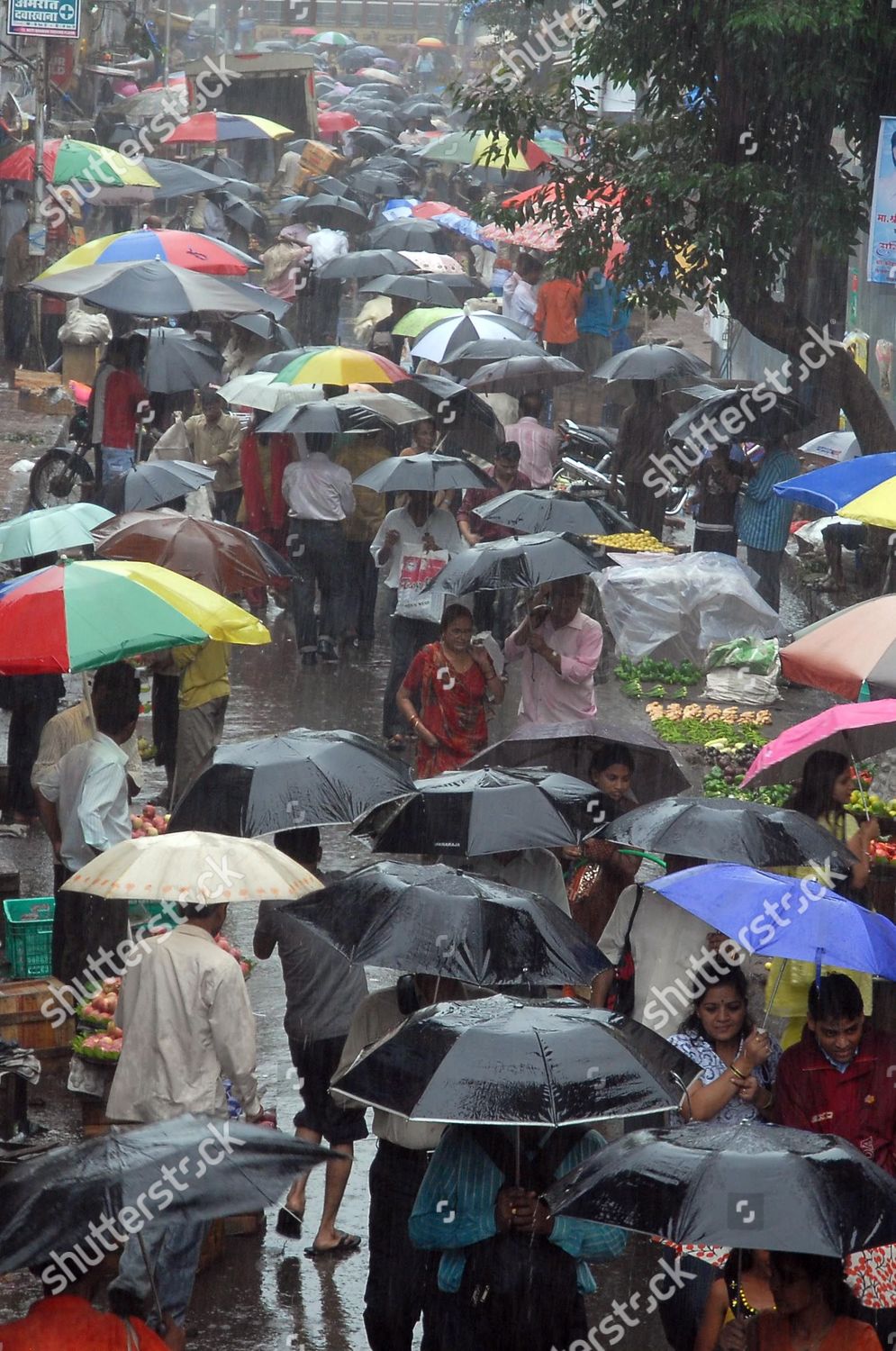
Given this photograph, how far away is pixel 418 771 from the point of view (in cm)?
973

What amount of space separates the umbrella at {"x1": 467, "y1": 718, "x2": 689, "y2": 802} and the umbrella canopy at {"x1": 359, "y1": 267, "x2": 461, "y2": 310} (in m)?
13.7

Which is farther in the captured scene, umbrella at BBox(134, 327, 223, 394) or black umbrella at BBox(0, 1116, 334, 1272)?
umbrella at BBox(134, 327, 223, 394)

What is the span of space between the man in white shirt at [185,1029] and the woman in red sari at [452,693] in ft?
11.5

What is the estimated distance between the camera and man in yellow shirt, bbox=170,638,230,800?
10.0m

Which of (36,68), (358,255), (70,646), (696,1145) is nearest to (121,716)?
(70,646)

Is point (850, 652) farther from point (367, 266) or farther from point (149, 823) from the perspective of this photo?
point (367, 266)

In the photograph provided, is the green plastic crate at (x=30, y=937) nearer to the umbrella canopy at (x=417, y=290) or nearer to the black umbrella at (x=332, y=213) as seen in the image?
the umbrella canopy at (x=417, y=290)

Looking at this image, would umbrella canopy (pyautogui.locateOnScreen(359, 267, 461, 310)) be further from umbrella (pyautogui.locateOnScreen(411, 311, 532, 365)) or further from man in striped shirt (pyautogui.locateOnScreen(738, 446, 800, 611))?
man in striped shirt (pyautogui.locateOnScreen(738, 446, 800, 611))

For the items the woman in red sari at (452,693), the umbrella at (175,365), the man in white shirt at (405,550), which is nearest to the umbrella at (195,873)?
the woman in red sari at (452,693)

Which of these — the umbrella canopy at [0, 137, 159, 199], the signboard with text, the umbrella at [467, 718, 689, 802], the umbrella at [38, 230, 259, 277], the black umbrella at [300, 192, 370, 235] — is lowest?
the umbrella at [467, 718, 689, 802]

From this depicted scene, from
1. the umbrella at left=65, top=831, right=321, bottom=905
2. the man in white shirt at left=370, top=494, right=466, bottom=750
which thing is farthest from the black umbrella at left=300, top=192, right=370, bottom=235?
the umbrella at left=65, top=831, right=321, bottom=905

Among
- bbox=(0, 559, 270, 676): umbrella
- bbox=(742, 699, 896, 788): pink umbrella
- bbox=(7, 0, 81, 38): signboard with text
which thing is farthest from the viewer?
bbox=(7, 0, 81, 38): signboard with text

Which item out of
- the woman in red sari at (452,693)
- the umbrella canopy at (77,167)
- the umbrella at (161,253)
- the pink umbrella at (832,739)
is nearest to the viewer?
the pink umbrella at (832,739)

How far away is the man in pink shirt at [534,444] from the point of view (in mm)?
15555
